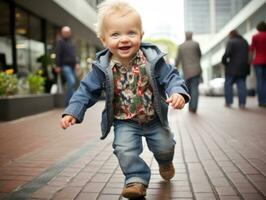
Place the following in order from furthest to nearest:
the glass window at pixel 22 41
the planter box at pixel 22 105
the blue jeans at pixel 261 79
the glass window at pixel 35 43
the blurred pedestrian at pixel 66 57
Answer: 1. the glass window at pixel 35 43
2. the glass window at pixel 22 41
3. the blurred pedestrian at pixel 66 57
4. the blue jeans at pixel 261 79
5. the planter box at pixel 22 105

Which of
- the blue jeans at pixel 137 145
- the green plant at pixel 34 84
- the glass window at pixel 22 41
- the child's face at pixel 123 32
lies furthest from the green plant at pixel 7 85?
the child's face at pixel 123 32

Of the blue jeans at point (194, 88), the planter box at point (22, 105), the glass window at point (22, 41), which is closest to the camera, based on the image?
the planter box at point (22, 105)

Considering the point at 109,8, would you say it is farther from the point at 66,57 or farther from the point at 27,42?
the point at 27,42

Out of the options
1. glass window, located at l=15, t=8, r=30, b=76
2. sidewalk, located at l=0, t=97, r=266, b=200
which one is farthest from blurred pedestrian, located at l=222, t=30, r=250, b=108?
glass window, located at l=15, t=8, r=30, b=76

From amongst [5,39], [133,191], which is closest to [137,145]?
[133,191]

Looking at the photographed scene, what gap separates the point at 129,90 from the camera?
124 inches

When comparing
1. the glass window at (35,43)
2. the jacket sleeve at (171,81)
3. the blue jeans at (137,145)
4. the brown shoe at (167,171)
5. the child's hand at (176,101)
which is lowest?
the brown shoe at (167,171)

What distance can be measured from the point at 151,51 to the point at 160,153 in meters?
0.77

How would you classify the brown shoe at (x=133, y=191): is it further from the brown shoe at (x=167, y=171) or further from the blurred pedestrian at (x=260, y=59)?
the blurred pedestrian at (x=260, y=59)

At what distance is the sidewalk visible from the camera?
3.21m

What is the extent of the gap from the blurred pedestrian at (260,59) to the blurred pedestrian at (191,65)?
1.61 m

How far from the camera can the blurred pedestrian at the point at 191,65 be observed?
10.6m

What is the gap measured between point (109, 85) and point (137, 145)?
48 centimetres

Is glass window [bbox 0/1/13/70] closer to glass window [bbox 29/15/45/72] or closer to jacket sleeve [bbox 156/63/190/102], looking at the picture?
glass window [bbox 29/15/45/72]
